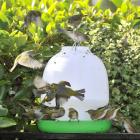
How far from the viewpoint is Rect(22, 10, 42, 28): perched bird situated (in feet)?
9.98

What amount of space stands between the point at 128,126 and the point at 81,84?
15.3 inches

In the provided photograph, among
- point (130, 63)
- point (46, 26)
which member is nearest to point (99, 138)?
point (130, 63)

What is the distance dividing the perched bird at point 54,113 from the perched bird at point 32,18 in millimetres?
688

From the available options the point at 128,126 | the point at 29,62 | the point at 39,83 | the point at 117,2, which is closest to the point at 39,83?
the point at 39,83

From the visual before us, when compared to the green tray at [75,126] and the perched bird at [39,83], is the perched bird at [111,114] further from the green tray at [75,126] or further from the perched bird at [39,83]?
the perched bird at [39,83]

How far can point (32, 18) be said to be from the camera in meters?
3.07

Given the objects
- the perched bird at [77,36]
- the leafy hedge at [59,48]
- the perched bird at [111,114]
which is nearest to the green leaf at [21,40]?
the leafy hedge at [59,48]

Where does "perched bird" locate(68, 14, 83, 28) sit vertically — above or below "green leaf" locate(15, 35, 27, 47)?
above

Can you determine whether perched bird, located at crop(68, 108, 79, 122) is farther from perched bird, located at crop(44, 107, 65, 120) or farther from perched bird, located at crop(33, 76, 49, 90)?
perched bird, located at crop(33, 76, 49, 90)

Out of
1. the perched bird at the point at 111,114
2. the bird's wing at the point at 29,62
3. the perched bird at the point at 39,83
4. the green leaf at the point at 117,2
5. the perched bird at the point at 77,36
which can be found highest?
the green leaf at the point at 117,2

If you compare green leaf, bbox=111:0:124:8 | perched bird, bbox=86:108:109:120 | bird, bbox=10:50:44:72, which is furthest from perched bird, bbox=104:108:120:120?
green leaf, bbox=111:0:124:8

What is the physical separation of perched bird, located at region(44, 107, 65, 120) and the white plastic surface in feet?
0.10

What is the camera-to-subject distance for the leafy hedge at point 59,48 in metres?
2.85

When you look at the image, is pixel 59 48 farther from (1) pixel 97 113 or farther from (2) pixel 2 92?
(1) pixel 97 113
